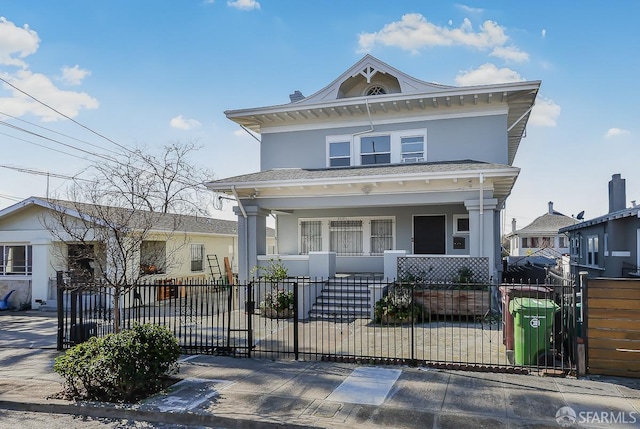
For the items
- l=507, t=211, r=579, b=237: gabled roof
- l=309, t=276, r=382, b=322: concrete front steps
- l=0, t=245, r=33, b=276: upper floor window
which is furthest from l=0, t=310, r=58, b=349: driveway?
l=507, t=211, r=579, b=237: gabled roof

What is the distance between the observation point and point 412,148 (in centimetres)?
1614

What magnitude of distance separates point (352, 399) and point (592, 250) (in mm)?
21621

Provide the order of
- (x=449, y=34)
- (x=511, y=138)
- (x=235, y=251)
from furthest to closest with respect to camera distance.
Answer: (x=235, y=251) → (x=511, y=138) → (x=449, y=34)

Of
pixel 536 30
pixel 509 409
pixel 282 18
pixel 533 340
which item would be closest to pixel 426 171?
pixel 536 30

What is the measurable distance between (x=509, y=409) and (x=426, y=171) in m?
8.47

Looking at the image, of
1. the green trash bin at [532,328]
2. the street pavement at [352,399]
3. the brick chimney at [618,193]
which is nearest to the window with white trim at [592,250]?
the brick chimney at [618,193]

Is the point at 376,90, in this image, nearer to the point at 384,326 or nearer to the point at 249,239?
the point at 249,239

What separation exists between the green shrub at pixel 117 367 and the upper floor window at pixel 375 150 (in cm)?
1129

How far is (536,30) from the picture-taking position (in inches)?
456

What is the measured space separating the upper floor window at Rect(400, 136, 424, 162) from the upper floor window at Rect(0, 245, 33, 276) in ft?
52.2

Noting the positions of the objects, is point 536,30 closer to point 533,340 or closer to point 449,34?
point 449,34

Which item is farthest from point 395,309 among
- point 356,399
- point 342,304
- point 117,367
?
point 117,367

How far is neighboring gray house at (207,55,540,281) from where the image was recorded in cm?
1352

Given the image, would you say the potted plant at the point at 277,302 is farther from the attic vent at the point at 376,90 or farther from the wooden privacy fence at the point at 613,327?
the attic vent at the point at 376,90
